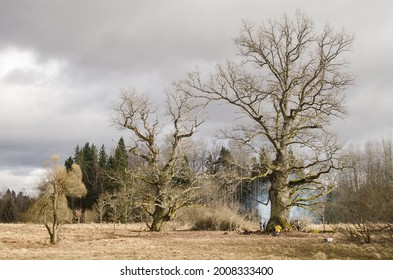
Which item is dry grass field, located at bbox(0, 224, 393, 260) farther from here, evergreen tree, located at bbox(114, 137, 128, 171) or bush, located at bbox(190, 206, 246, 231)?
evergreen tree, located at bbox(114, 137, 128, 171)

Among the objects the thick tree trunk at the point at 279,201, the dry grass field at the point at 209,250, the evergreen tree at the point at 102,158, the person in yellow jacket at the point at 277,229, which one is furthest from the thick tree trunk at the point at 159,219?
the evergreen tree at the point at 102,158

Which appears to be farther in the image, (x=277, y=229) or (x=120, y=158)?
(x=120, y=158)

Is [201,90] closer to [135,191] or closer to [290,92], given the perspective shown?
[290,92]

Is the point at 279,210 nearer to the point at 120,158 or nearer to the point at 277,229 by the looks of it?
the point at 277,229

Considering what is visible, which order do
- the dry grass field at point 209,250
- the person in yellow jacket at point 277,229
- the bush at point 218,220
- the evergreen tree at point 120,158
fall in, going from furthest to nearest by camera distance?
1. the evergreen tree at point 120,158
2. the bush at point 218,220
3. the person in yellow jacket at point 277,229
4. the dry grass field at point 209,250

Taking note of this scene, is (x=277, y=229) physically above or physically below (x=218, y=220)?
below

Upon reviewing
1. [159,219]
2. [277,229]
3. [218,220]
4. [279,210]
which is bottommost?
[277,229]

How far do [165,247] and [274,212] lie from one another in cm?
926

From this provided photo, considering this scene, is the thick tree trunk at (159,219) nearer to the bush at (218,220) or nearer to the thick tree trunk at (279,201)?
the bush at (218,220)

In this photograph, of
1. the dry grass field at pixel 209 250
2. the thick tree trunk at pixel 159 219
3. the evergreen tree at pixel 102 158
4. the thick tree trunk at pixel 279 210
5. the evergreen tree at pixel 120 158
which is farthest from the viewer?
the evergreen tree at pixel 102 158

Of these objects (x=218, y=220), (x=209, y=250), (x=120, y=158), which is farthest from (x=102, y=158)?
(x=209, y=250)

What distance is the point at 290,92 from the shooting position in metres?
24.1

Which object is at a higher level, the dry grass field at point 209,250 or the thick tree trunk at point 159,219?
the thick tree trunk at point 159,219

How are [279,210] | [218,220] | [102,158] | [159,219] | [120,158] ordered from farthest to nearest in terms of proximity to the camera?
[102,158], [120,158], [218,220], [159,219], [279,210]
